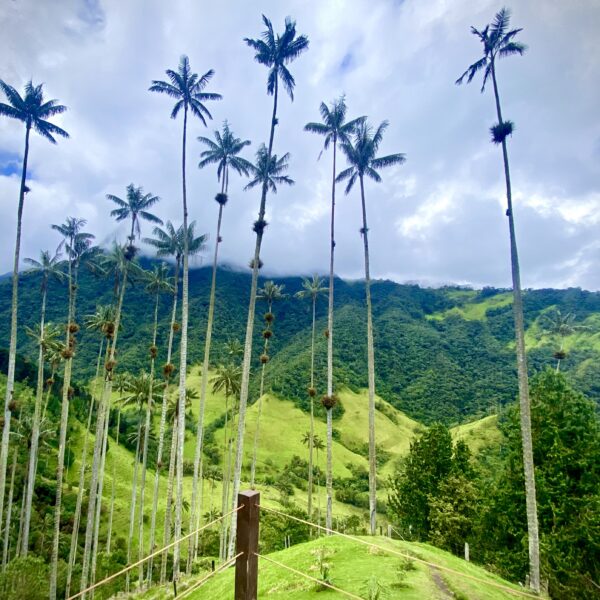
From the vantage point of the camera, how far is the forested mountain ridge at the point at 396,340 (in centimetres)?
10494

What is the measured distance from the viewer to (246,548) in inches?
204

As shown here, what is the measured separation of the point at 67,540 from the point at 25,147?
4204 cm

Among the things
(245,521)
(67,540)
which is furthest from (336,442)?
(245,521)

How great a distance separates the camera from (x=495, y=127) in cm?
2025

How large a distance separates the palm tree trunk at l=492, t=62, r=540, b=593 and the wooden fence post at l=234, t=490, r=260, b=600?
52.0ft

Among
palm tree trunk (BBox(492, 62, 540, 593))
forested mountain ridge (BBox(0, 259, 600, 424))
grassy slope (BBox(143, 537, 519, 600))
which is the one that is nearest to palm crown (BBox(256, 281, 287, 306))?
palm tree trunk (BBox(492, 62, 540, 593))

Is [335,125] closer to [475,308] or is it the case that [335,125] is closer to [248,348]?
[248,348]

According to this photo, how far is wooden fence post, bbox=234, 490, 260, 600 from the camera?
516 cm

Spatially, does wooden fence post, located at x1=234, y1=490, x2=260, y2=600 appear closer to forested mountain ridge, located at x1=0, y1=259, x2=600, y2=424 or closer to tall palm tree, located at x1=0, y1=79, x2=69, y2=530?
tall palm tree, located at x1=0, y1=79, x2=69, y2=530

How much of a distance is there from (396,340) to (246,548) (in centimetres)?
14307

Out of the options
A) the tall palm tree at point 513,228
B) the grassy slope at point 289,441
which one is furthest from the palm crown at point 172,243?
the grassy slope at point 289,441

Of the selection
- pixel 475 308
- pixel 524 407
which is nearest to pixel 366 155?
pixel 524 407

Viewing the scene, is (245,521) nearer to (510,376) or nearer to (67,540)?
(67,540)

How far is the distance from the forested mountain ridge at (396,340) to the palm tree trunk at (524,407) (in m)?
81.8
